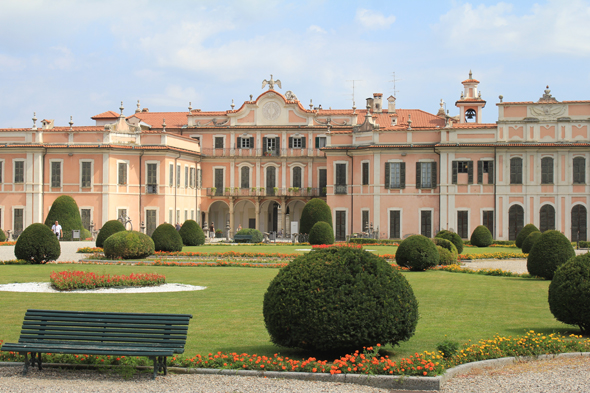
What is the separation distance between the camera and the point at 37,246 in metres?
23.7

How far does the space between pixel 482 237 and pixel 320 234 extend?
9132 mm

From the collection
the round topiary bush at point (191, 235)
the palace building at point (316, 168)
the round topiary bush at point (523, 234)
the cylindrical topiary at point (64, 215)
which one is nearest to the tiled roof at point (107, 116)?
the palace building at point (316, 168)

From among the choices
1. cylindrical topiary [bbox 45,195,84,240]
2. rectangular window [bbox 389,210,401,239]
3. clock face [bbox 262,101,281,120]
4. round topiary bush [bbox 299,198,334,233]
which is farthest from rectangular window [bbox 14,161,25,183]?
rectangular window [bbox 389,210,401,239]

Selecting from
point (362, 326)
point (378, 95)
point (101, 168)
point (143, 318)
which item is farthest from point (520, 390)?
point (378, 95)

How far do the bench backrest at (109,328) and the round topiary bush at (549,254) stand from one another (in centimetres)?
1484

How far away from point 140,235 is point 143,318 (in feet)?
60.2

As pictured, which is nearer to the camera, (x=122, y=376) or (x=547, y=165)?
(x=122, y=376)

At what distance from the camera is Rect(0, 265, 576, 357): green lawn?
10289mm

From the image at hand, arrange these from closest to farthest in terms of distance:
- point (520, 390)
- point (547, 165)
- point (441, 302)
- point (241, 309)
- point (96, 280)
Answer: point (520, 390), point (241, 309), point (441, 302), point (96, 280), point (547, 165)

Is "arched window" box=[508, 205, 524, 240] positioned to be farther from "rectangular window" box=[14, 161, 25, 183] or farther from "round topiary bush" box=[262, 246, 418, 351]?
"round topiary bush" box=[262, 246, 418, 351]

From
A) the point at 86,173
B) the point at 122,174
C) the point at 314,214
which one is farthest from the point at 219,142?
the point at 314,214

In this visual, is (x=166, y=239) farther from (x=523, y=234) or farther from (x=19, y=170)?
(x=19, y=170)

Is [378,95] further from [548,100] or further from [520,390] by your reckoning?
[520,390]

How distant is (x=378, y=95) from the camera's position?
54.2m
